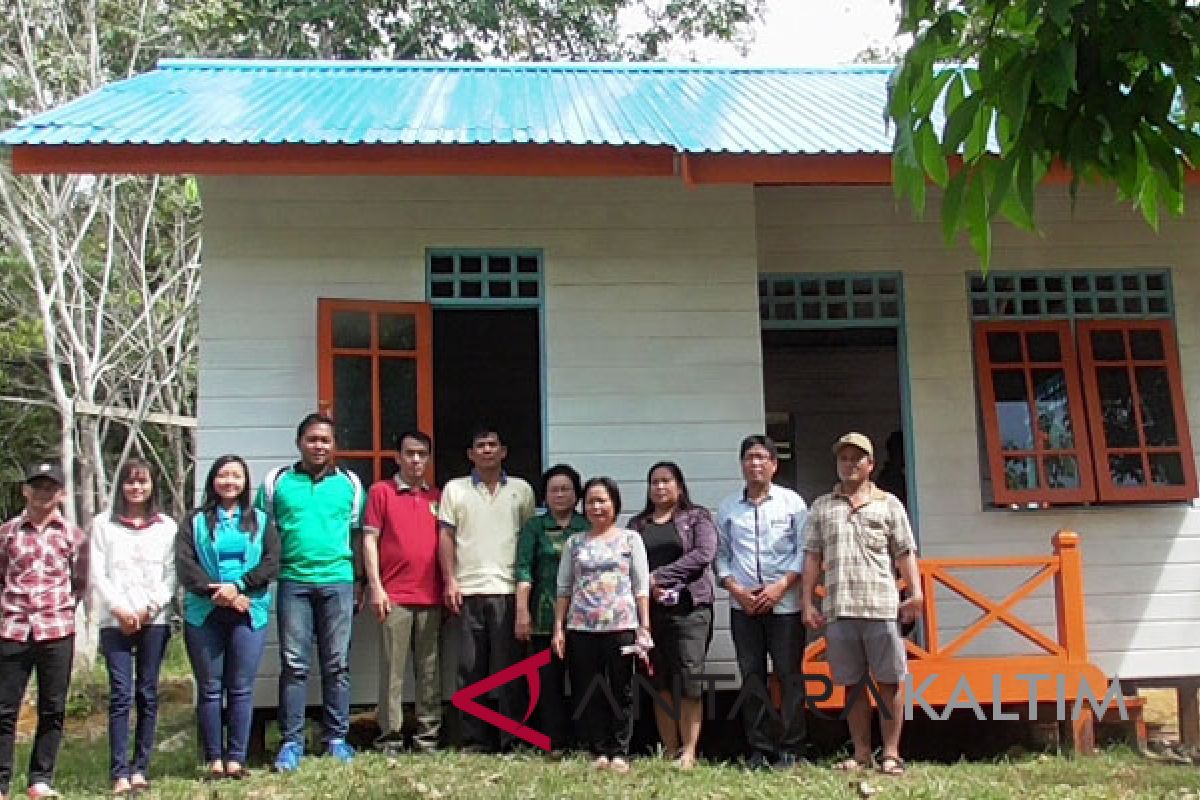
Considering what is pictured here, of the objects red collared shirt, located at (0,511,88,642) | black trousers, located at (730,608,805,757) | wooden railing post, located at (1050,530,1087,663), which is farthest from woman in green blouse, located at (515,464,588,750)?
wooden railing post, located at (1050,530,1087,663)

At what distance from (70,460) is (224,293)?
650cm

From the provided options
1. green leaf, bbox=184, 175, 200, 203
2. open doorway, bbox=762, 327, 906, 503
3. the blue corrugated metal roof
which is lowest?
open doorway, bbox=762, 327, 906, 503

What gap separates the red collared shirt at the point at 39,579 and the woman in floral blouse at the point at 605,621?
205 cm

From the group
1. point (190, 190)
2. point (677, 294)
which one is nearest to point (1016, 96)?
point (677, 294)

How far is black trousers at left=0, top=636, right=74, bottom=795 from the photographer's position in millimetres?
4953

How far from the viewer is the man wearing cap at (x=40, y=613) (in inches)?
195

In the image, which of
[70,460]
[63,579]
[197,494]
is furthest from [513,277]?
[70,460]

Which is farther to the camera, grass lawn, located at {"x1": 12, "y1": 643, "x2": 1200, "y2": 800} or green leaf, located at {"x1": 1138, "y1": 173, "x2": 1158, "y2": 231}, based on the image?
grass lawn, located at {"x1": 12, "y1": 643, "x2": 1200, "y2": 800}

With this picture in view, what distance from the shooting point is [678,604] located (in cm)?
538

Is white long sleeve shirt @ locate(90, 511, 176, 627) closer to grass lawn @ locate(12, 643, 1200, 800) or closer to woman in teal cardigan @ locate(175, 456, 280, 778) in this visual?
woman in teal cardigan @ locate(175, 456, 280, 778)

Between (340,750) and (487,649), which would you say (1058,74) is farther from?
(340,750)

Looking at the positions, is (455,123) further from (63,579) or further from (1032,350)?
(1032,350)

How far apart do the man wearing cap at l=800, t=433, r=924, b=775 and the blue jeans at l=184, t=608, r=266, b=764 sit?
2.43 meters

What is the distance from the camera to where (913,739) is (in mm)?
6703
